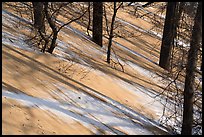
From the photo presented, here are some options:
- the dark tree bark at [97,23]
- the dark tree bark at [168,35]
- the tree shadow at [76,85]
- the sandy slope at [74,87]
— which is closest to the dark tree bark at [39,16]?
the sandy slope at [74,87]

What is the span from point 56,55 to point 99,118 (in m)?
3.38

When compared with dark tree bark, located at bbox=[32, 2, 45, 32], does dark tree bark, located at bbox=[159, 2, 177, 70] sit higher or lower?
lower

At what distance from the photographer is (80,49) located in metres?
13.3

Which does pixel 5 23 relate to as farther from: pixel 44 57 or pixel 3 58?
pixel 3 58

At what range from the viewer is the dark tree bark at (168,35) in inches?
636

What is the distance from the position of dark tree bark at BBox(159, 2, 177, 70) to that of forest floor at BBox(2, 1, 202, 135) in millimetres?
1216

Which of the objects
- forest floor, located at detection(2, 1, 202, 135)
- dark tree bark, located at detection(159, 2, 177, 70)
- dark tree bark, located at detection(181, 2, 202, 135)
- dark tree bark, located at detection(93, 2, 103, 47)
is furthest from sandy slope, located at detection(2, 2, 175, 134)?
dark tree bark, located at detection(159, 2, 177, 70)

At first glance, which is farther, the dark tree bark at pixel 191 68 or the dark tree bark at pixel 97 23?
the dark tree bark at pixel 97 23

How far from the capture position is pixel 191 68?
8.36m

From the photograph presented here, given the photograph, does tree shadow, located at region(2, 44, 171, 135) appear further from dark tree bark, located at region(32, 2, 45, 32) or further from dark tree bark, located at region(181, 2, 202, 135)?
dark tree bark, located at region(32, 2, 45, 32)

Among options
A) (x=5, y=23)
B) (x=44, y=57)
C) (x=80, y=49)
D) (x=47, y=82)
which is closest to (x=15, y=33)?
(x=5, y=23)

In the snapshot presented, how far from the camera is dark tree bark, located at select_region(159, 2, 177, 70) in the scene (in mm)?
16156

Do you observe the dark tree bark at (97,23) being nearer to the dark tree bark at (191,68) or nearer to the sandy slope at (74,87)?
the sandy slope at (74,87)

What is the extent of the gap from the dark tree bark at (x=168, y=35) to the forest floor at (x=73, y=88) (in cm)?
122
